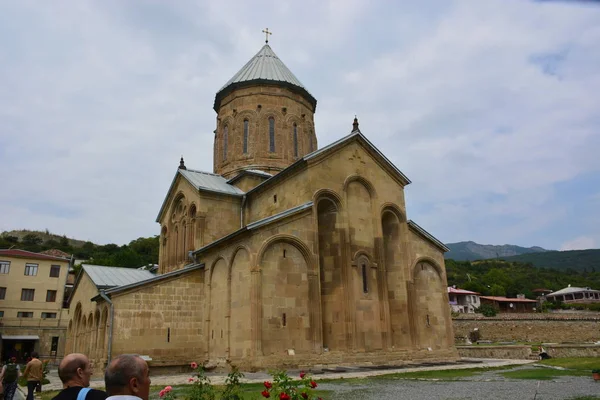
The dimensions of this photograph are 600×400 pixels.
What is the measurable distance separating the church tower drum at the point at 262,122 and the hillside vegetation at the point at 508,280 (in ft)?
147

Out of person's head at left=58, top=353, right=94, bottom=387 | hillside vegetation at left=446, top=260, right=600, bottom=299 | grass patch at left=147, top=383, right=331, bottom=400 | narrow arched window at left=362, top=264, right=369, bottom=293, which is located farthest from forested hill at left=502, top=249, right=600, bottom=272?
person's head at left=58, top=353, right=94, bottom=387

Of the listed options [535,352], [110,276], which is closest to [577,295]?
[535,352]

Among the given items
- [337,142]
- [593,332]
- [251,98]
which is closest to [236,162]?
[251,98]

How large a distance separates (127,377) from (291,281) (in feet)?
35.5

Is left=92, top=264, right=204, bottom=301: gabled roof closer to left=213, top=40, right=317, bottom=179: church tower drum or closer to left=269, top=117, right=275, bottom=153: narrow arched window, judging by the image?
left=213, top=40, right=317, bottom=179: church tower drum

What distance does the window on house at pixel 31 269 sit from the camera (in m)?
32.4

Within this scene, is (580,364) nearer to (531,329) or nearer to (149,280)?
(149,280)

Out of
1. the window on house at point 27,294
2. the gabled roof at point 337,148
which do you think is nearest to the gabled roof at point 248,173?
the gabled roof at point 337,148

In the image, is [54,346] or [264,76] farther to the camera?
[54,346]

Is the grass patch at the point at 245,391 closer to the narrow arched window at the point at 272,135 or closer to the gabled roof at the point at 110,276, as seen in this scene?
the gabled roof at the point at 110,276

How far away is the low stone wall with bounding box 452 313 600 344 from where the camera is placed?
32.6m

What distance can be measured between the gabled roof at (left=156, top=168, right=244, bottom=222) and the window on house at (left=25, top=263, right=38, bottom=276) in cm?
1874

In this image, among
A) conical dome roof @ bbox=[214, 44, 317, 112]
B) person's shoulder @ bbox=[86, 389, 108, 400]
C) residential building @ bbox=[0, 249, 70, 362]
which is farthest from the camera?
residential building @ bbox=[0, 249, 70, 362]

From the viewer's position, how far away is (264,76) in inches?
832
